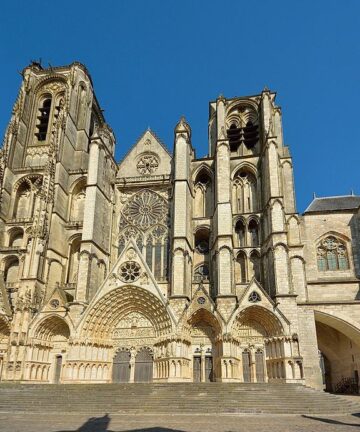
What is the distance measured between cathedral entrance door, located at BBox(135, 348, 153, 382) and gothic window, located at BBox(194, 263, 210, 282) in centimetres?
463

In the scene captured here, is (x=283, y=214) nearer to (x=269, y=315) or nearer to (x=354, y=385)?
(x=269, y=315)

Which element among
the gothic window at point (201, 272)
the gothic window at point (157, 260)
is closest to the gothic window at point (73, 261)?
the gothic window at point (157, 260)

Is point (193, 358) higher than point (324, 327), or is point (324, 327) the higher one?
point (324, 327)

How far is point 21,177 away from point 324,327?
20930mm

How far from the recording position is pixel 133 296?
19500 millimetres

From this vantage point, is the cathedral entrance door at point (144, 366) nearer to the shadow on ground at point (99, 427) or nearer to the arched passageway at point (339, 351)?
the shadow on ground at point (99, 427)

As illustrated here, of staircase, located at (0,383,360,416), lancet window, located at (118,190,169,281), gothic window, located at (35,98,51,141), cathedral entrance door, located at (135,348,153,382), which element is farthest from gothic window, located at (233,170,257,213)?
gothic window, located at (35,98,51,141)

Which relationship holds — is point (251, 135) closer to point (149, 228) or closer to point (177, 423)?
point (149, 228)

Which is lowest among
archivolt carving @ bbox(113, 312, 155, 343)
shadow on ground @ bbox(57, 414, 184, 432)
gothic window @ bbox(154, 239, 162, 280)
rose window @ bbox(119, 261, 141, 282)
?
shadow on ground @ bbox(57, 414, 184, 432)

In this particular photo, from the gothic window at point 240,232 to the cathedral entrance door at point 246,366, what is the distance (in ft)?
19.6

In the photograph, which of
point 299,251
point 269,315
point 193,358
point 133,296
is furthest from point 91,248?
point 299,251

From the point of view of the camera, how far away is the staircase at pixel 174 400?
1200cm

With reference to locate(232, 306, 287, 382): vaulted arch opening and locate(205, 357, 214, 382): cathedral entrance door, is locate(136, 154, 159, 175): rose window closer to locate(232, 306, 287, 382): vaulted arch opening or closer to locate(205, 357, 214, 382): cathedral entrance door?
locate(232, 306, 287, 382): vaulted arch opening

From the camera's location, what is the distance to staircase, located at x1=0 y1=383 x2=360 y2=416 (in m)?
12.0
